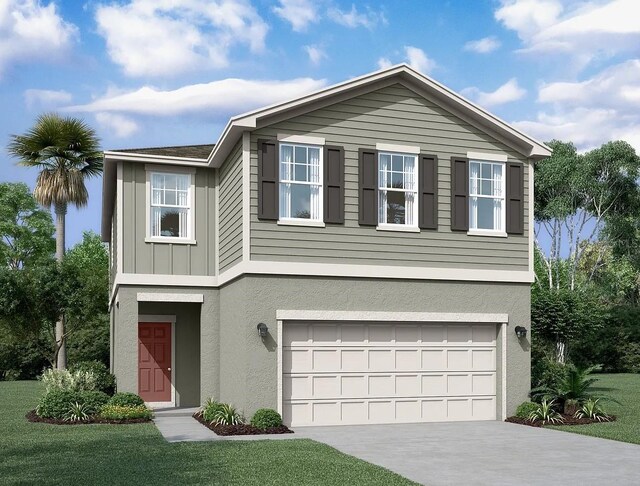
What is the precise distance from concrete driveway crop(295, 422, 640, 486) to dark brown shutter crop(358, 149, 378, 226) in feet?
14.0

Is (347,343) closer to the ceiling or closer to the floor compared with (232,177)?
closer to the floor

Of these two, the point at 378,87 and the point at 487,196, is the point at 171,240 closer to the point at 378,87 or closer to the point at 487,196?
the point at 378,87

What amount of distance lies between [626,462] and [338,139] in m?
8.57

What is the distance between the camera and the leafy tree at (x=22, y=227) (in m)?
55.5

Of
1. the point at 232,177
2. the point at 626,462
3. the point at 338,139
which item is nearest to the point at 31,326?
the point at 232,177

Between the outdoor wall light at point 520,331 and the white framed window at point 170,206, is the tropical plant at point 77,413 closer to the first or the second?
the white framed window at point 170,206

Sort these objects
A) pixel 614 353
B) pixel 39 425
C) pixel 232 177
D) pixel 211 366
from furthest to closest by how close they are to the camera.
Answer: pixel 614 353
pixel 211 366
pixel 232 177
pixel 39 425

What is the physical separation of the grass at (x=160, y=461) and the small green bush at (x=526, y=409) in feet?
19.2

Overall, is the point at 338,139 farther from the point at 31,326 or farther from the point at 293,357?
the point at 31,326

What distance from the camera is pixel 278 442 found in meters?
14.4

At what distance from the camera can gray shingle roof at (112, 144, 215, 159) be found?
797 inches

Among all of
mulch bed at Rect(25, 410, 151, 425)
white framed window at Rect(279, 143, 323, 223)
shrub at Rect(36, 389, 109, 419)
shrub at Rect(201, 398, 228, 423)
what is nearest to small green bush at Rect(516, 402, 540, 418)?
white framed window at Rect(279, 143, 323, 223)

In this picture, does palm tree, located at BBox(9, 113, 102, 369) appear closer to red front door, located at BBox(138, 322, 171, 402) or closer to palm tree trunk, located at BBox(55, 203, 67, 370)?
palm tree trunk, located at BBox(55, 203, 67, 370)

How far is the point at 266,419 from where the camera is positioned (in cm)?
1627
